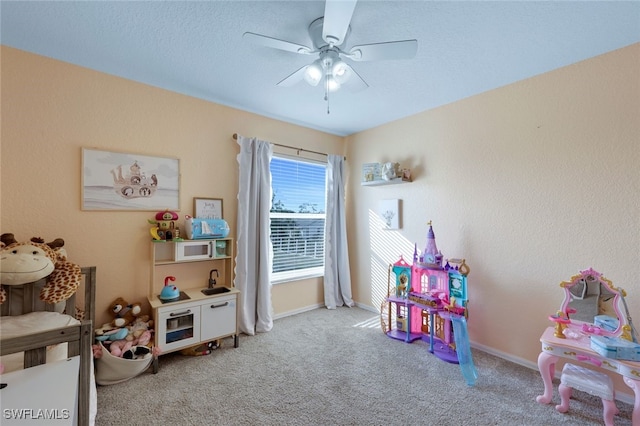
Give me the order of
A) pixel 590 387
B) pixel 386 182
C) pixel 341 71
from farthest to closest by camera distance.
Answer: pixel 386 182
pixel 341 71
pixel 590 387

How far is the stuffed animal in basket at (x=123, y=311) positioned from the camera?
221 cm

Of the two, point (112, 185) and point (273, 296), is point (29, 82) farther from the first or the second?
point (273, 296)

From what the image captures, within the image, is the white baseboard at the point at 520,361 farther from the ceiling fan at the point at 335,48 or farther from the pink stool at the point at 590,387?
the ceiling fan at the point at 335,48

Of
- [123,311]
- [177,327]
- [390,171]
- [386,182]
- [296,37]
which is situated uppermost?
[296,37]

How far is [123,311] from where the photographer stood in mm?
2242

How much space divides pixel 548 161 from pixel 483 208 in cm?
61

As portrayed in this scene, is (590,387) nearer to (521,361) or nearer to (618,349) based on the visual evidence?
(618,349)

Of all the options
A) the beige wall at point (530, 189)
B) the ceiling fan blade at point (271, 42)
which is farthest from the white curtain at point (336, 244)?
the ceiling fan blade at point (271, 42)

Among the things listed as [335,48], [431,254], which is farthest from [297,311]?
[335,48]

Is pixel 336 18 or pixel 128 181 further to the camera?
pixel 128 181

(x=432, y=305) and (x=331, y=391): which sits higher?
(x=432, y=305)

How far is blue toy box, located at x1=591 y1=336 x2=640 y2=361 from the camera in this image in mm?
1563

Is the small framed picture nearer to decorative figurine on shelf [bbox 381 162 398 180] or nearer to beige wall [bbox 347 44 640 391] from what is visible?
decorative figurine on shelf [bbox 381 162 398 180]

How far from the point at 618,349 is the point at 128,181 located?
3.65 metres
